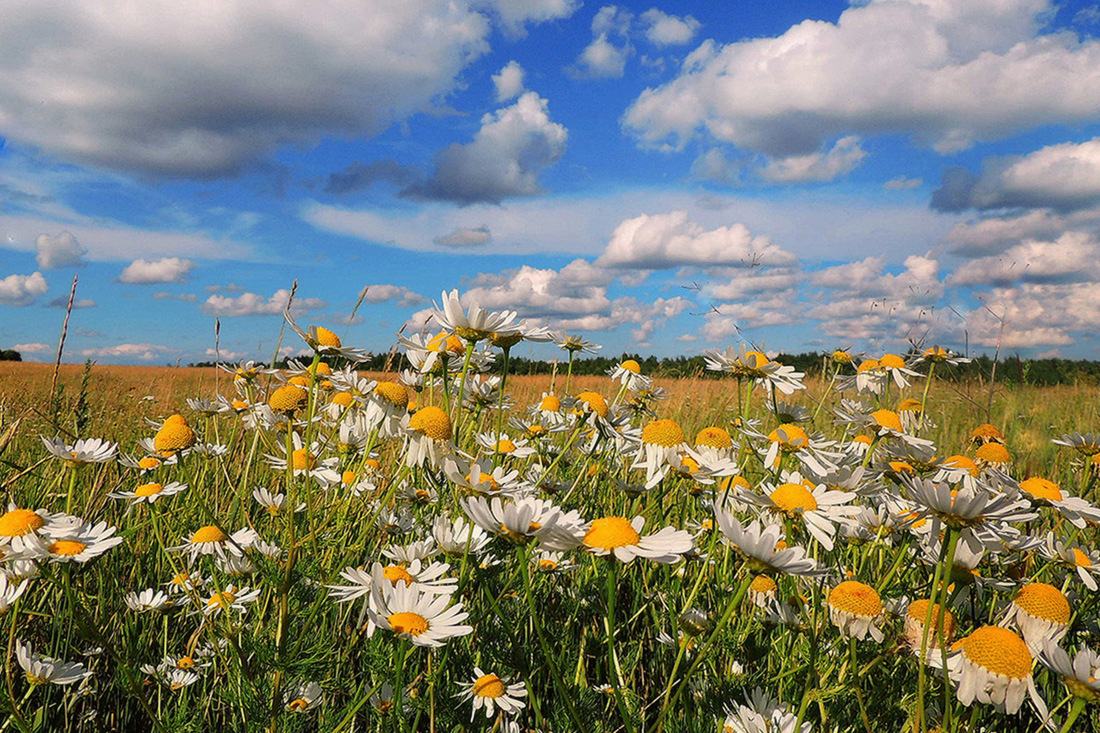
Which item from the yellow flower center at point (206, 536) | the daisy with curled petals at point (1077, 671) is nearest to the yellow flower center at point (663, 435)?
the daisy with curled petals at point (1077, 671)

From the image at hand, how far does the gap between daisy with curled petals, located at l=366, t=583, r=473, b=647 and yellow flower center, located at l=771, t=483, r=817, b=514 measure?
74cm

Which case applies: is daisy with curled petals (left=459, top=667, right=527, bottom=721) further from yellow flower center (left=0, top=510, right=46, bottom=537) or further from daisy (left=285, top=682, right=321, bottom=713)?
yellow flower center (left=0, top=510, right=46, bottom=537)

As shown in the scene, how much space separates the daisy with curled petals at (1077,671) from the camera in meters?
1.19

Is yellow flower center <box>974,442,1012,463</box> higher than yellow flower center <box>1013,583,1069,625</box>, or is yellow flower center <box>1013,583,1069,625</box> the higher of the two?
yellow flower center <box>974,442,1012,463</box>

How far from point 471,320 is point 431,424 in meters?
0.27

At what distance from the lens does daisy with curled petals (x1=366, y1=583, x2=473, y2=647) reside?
1.19 meters

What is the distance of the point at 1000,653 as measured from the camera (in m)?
1.27

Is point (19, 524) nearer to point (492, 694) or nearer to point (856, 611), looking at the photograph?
point (492, 694)

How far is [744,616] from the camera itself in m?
1.99

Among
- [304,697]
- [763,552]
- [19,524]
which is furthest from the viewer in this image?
[304,697]

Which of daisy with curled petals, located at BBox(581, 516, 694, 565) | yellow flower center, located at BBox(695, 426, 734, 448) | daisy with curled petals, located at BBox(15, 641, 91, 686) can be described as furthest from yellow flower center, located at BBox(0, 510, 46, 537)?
yellow flower center, located at BBox(695, 426, 734, 448)

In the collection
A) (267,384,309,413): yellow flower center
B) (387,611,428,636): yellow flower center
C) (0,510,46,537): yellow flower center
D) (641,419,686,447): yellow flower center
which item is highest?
(267,384,309,413): yellow flower center

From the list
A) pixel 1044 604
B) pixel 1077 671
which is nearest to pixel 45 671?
pixel 1077 671

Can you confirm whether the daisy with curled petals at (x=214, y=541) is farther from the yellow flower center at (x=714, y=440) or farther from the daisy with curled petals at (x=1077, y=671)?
the daisy with curled petals at (x=1077, y=671)
